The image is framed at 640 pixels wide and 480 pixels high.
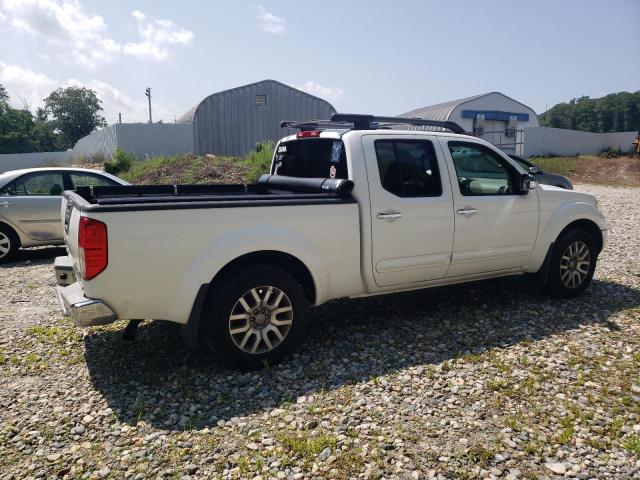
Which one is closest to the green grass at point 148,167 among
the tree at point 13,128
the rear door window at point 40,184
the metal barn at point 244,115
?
the metal barn at point 244,115

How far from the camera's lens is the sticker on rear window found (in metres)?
4.45

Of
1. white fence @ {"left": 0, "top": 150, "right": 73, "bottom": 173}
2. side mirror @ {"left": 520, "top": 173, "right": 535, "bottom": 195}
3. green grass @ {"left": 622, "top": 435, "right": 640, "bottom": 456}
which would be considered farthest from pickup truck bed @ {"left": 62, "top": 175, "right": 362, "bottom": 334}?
white fence @ {"left": 0, "top": 150, "right": 73, "bottom": 173}

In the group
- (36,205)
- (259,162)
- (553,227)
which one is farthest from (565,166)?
(36,205)

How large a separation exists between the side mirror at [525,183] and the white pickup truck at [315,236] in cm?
2

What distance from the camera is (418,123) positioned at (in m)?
4.87

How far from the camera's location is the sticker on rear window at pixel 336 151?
4.45 meters

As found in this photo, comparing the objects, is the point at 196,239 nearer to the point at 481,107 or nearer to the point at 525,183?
the point at 525,183

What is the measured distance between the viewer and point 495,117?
36156mm

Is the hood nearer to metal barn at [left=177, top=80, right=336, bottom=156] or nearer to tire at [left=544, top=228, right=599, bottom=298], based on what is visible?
tire at [left=544, top=228, right=599, bottom=298]

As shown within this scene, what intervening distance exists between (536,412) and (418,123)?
2878 mm

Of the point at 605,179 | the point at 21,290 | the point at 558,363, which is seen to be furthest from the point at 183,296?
the point at 605,179

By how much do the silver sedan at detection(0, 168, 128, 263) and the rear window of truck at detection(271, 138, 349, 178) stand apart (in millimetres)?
3816

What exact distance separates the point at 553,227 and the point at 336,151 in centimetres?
264

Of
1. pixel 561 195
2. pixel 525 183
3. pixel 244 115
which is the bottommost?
pixel 561 195
